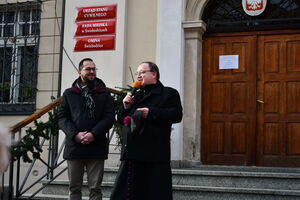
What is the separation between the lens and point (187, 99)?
7910 mm

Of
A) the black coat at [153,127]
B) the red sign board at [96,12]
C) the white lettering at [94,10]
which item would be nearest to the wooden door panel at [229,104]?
the red sign board at [96,12]

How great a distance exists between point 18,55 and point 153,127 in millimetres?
6042

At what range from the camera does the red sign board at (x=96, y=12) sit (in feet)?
27.8

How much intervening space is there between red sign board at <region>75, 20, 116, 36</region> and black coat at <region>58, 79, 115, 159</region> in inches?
141

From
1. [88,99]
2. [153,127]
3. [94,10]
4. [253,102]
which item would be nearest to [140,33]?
[94,10]

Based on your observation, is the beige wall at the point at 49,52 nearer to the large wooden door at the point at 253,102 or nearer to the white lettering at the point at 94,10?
the white lettering at the point at 94,10

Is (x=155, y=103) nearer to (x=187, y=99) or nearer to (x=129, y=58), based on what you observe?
(x=187, y=99)

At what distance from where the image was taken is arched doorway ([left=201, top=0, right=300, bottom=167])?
25.1 ft

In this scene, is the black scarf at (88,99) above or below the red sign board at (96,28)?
below

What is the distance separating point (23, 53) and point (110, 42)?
2.03 meters

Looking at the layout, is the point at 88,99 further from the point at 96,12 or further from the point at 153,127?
the point at 96,12

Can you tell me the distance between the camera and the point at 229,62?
799cm

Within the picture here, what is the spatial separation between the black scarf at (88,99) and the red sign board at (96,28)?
367cm

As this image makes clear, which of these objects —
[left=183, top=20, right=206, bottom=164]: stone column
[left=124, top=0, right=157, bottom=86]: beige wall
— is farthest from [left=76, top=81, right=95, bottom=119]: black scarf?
[left=124, top=0, right=157, bottom=86]: beige wall
